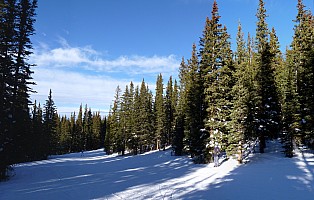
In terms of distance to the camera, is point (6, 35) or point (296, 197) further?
point (6, 35)

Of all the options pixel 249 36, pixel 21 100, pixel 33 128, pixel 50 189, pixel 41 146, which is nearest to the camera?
pixel 50 189

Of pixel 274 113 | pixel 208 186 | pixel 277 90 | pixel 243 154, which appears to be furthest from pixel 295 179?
pixel 277 90

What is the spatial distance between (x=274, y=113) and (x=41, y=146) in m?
46.1

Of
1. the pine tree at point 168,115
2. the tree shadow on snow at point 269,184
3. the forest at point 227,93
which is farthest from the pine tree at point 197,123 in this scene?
the pine tree at point 168,115

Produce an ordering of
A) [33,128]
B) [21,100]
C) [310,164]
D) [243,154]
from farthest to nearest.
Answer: [33,128], [243,154], [21,100], [310,164]

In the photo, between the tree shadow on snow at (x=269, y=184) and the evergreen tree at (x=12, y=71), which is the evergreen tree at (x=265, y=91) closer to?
the tree shadow on snow at (x=269, y=184)

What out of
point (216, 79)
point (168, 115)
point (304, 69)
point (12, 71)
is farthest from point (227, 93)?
point (168, 115)

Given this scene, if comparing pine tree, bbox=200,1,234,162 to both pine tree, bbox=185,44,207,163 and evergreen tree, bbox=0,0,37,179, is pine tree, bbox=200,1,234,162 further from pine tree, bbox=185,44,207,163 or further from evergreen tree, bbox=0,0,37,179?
evergreen tree, bbox=0,0,37,179

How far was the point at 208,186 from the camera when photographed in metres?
13.8

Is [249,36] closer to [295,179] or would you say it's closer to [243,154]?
[243,154]

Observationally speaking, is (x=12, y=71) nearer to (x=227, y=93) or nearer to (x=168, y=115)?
(x=227, y=93)

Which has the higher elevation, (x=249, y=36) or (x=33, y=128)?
(x=249, y=36)

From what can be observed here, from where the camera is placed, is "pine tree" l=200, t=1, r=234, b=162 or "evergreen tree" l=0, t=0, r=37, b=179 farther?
"pine tree" l=200, t=1, r=234, b=162

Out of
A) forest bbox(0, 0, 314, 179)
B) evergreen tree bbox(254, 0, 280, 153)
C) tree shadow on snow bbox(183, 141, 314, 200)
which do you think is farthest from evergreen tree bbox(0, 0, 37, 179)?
evergreen tree bbox(254, 0, 280, 153)
